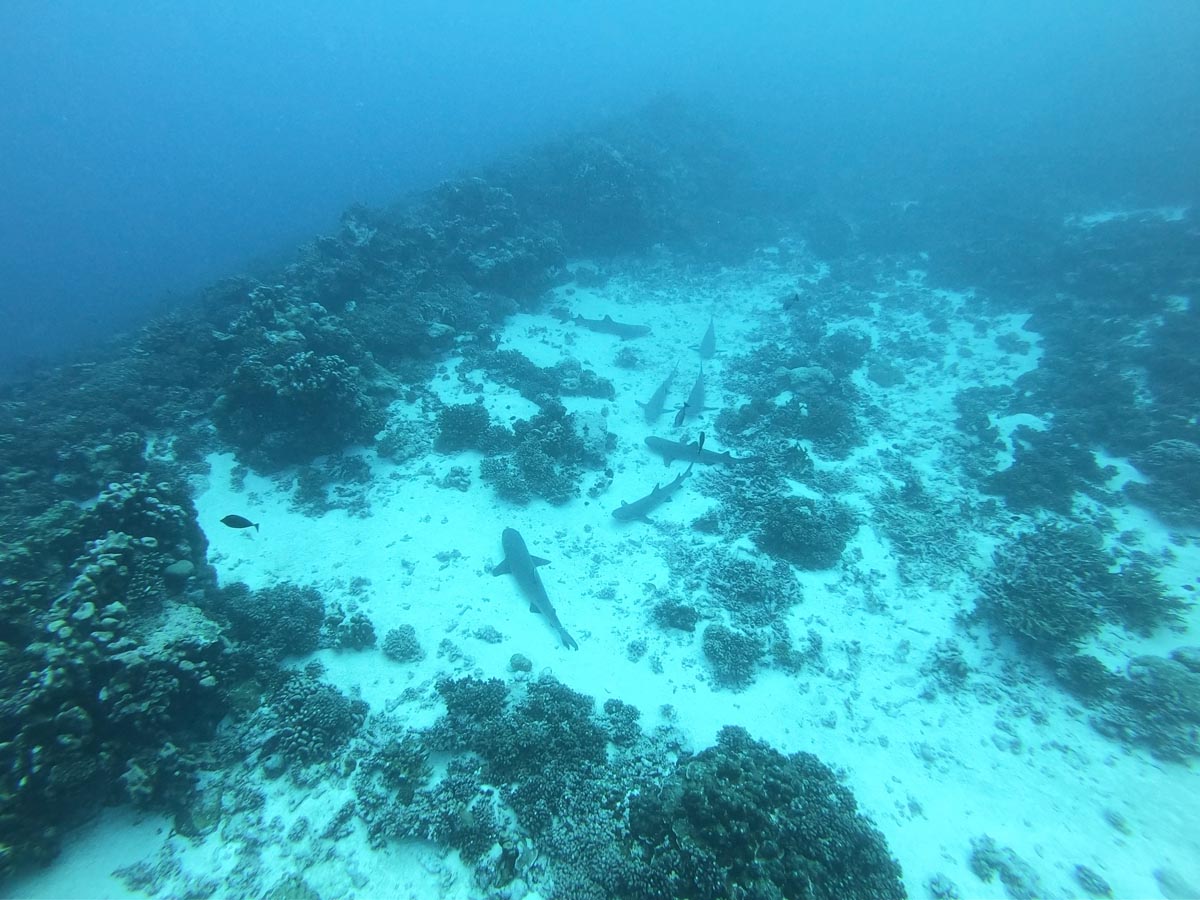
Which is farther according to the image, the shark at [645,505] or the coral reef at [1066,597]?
the shark at [645,505]

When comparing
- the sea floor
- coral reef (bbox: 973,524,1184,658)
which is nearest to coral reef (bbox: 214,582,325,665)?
the sea floor

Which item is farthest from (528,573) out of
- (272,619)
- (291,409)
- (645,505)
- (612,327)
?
(612,327)

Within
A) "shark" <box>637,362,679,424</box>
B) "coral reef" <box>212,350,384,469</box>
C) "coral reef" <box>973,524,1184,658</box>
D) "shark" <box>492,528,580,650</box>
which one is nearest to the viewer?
"coral reef" <box>973,524,1184,658</box>

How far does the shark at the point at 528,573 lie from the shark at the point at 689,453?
5352mm

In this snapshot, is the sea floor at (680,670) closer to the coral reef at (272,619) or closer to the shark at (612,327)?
the coral reef at (272,619)

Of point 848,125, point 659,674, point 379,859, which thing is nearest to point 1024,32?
point 848,125

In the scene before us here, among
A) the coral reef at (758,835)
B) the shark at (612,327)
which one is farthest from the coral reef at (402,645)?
the shark at (612,327)

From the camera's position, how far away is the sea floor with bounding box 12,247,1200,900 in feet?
A: 23.6

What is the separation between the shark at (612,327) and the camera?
20531 mm

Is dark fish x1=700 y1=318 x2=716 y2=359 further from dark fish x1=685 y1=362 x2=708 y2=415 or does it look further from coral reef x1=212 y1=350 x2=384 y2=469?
coral reef x1=212 y1=350 x2=384 y2=469

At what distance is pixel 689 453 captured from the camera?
14.6 meters

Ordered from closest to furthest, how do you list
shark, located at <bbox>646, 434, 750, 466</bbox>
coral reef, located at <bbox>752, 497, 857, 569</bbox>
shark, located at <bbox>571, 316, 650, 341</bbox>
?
coral reef, located at <bbox>752, 497, 857, 569</bbox> → shark, located at <bbox>646, 434, 750, 466</bbox> → shark, located at <bbox>571, 316, 650, 341</bbox>

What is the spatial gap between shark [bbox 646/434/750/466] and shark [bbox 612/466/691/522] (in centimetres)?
110

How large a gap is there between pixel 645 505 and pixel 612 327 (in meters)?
10.4
